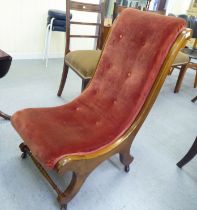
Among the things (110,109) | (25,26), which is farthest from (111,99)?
(25,26)

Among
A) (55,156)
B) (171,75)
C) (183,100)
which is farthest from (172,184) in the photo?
(171,75)

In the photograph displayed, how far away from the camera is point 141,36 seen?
1284 mm

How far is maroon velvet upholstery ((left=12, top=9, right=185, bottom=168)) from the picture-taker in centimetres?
106

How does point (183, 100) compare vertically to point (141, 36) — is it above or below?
below

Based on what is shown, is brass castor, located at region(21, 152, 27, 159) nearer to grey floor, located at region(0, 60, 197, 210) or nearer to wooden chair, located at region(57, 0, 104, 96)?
grey floor, located at region(0, 60, 197, 210)

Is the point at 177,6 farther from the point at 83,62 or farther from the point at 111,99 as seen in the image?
the point at 111,99

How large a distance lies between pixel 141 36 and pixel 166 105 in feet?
4.74

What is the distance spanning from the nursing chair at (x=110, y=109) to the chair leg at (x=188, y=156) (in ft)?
1.39

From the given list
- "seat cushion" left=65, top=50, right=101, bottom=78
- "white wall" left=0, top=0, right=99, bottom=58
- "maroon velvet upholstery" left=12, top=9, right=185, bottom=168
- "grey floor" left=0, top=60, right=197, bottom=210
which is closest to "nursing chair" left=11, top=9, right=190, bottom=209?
"maroon velvet upholstery" left=12, top=9, right=185, bottom=168

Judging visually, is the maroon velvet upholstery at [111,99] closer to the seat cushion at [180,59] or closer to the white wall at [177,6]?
the seat cushion at [180,59]

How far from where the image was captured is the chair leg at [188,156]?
1.56 m

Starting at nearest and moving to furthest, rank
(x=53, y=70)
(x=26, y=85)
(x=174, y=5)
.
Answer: (x=26, y=85), (x=53, y=70), (x=174, y=5)

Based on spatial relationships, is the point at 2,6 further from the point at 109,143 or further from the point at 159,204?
the point at 159,204

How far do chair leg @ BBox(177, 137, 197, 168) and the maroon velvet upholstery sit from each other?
2.00 feet
